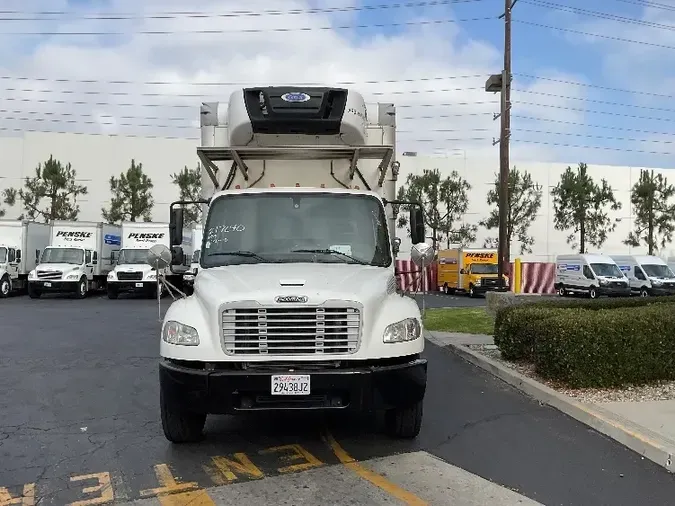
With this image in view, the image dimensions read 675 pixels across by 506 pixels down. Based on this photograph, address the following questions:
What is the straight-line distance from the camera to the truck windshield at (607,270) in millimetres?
32406

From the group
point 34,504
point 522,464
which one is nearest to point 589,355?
point 522,464

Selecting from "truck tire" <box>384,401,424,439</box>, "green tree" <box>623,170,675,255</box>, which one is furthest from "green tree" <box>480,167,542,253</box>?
"truck tire" <box>384,401,424,439</box>

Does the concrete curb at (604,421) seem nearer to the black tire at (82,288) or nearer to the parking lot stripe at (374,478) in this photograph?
the parking lot stripe at (374,478)

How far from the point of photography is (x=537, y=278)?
1507 inches

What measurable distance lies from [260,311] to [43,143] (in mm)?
44074

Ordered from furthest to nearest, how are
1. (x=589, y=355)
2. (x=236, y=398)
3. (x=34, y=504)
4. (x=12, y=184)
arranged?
1. (x=12, y=184)
2. (x=589, y=355)
3. (x=236, y=398)
4. (x=34, y=504)

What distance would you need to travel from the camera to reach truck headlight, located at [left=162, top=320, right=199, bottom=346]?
5.34m

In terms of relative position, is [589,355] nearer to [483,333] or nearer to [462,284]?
[483,333]

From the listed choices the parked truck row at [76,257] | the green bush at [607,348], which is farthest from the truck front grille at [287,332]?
the parked truck row at [76,257]

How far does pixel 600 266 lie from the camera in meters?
32.8

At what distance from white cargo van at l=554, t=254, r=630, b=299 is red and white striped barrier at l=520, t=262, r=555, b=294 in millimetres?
2541

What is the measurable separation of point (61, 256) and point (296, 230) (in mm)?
24229

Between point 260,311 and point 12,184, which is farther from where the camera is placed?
point 12,184

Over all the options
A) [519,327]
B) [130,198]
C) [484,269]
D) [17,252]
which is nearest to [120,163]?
[130,198]
